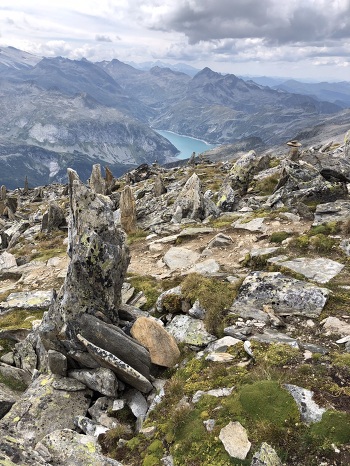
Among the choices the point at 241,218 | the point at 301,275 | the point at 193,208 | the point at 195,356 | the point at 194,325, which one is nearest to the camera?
the point at 195,356

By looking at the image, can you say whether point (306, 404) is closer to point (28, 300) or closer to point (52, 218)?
point (28, 300)

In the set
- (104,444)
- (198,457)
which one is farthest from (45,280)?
Result: (198,457)

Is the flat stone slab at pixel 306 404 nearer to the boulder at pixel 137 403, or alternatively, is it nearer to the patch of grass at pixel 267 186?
the boulder at pixel 137 403

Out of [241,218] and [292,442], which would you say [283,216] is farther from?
[292,442]

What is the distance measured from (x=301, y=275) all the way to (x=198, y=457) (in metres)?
10.3

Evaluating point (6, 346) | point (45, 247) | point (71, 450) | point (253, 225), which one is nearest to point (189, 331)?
point (71, 450)

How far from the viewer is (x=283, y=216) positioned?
26812 mm

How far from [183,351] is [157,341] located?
1086 mm

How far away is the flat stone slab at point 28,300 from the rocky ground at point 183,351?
0.34 ft

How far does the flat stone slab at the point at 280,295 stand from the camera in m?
14.5

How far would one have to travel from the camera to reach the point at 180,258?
23875 millimetres

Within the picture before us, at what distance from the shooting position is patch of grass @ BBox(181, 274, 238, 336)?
14.4m

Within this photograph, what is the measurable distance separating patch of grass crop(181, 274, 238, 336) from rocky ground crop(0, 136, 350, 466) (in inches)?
2.5

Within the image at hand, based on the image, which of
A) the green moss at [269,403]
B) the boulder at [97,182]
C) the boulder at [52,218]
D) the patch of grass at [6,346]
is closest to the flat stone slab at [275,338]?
the green moss at [269,403]
